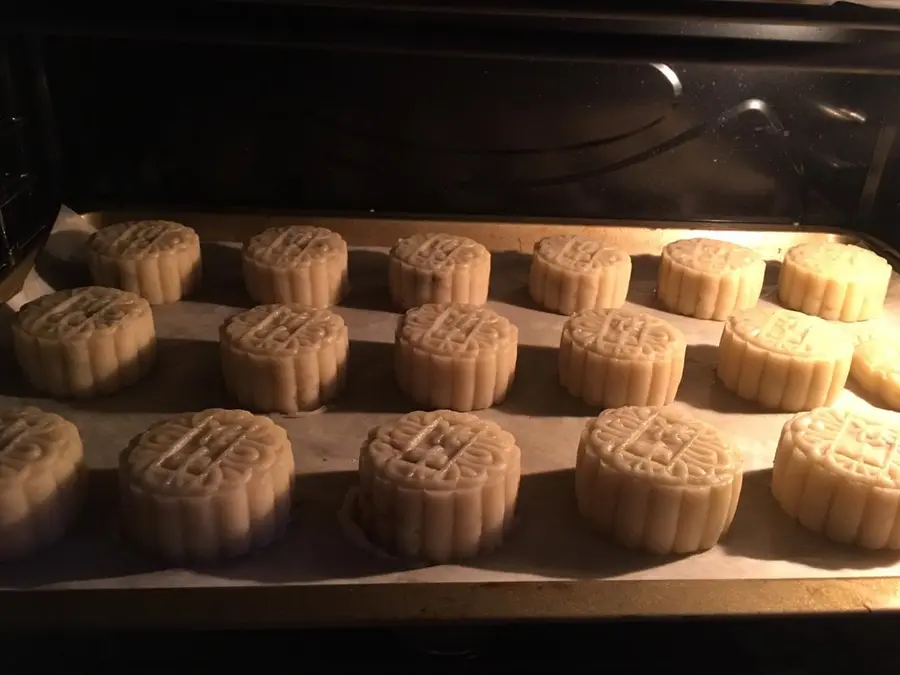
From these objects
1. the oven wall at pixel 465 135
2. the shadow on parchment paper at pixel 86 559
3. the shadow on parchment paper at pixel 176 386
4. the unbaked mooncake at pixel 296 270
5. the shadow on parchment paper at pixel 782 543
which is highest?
A: the oven wall at pixel 465 135

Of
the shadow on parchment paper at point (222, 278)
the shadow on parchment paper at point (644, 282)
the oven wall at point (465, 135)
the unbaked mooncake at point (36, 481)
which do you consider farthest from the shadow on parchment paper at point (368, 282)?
the unbaked mooncake at point (36, 481)

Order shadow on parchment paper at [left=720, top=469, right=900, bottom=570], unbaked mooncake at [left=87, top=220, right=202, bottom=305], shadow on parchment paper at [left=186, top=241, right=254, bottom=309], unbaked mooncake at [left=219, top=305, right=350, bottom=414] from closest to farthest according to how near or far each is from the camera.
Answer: shadow on parchment paper at [left=720, top=469, right=900, bottom=570] → unbaked mooncake at [left=219, top=305, right=350, bottom=414] → unbaked mooncake at [left=87, top=220, right=202, bottom=305] → shadow on parchment paper at [left=186, top=241, right=254, bottom=309]

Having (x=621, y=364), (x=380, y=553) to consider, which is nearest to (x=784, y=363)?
(x=621, y=364)

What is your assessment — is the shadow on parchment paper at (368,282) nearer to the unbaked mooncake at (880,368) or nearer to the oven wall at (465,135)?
the oven wall at (465,135)

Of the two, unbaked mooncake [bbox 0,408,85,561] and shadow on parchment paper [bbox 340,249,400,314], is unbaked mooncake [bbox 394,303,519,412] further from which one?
unbaked mooncake [bbox 0,408,85,561]

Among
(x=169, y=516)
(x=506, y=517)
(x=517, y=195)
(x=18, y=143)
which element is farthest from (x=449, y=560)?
(x=18, y=143)

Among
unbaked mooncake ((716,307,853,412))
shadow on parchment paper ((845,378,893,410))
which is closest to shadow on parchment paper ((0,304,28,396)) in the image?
unbaked mooncake ((716,307,853,412))
